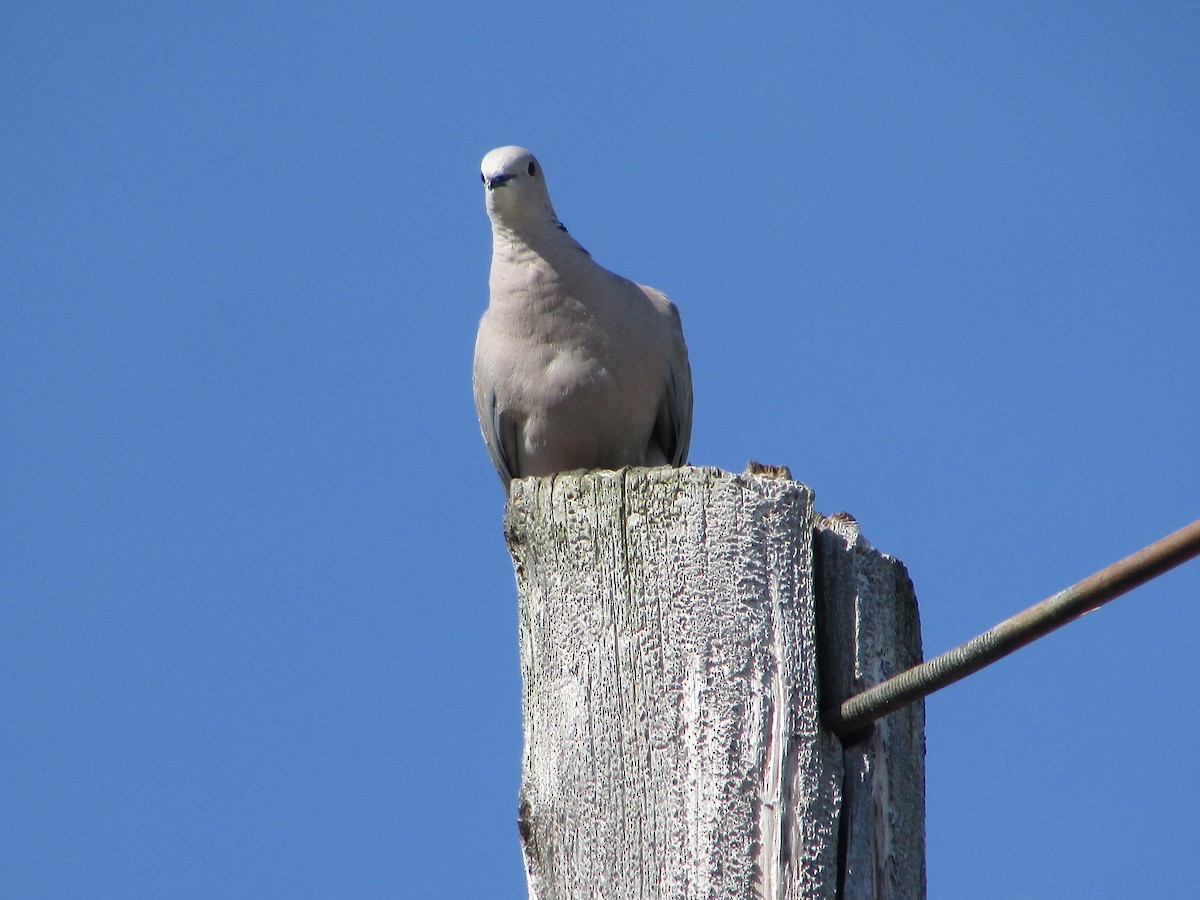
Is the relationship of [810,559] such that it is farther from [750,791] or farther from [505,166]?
[505,166]

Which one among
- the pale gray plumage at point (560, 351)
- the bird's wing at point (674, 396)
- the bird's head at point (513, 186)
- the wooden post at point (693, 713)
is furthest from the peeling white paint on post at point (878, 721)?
the bird's head at point (513, 186)

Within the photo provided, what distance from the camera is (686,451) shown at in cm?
671

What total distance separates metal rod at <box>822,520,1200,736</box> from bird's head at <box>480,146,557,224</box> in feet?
12.9

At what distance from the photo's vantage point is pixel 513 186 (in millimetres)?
6379

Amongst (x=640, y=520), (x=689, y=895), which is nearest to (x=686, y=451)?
(x=640, y=520)

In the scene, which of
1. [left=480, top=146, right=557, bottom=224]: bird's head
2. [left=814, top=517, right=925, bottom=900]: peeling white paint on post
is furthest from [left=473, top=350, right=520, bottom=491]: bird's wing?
[left=814, top=517, right=925, bottom=900]: peeling white paint on post

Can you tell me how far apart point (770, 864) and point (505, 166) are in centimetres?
430

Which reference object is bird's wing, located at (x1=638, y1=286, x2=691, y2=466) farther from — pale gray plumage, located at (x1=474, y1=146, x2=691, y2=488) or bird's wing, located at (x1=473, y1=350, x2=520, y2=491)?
bird's wing, located at (x1=473, y1=350, x2=520, y2=491)

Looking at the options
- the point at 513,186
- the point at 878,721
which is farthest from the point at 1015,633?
the point at 513,186

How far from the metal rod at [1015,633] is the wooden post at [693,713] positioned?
0.12m

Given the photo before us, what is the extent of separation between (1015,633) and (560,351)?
3.70 meters

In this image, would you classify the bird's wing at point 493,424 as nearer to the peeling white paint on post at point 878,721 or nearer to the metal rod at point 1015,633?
the peeling white paint on post at point 878,721

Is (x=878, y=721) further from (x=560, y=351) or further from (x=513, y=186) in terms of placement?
(x=513, y=186)

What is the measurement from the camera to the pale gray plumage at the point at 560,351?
6035mm
